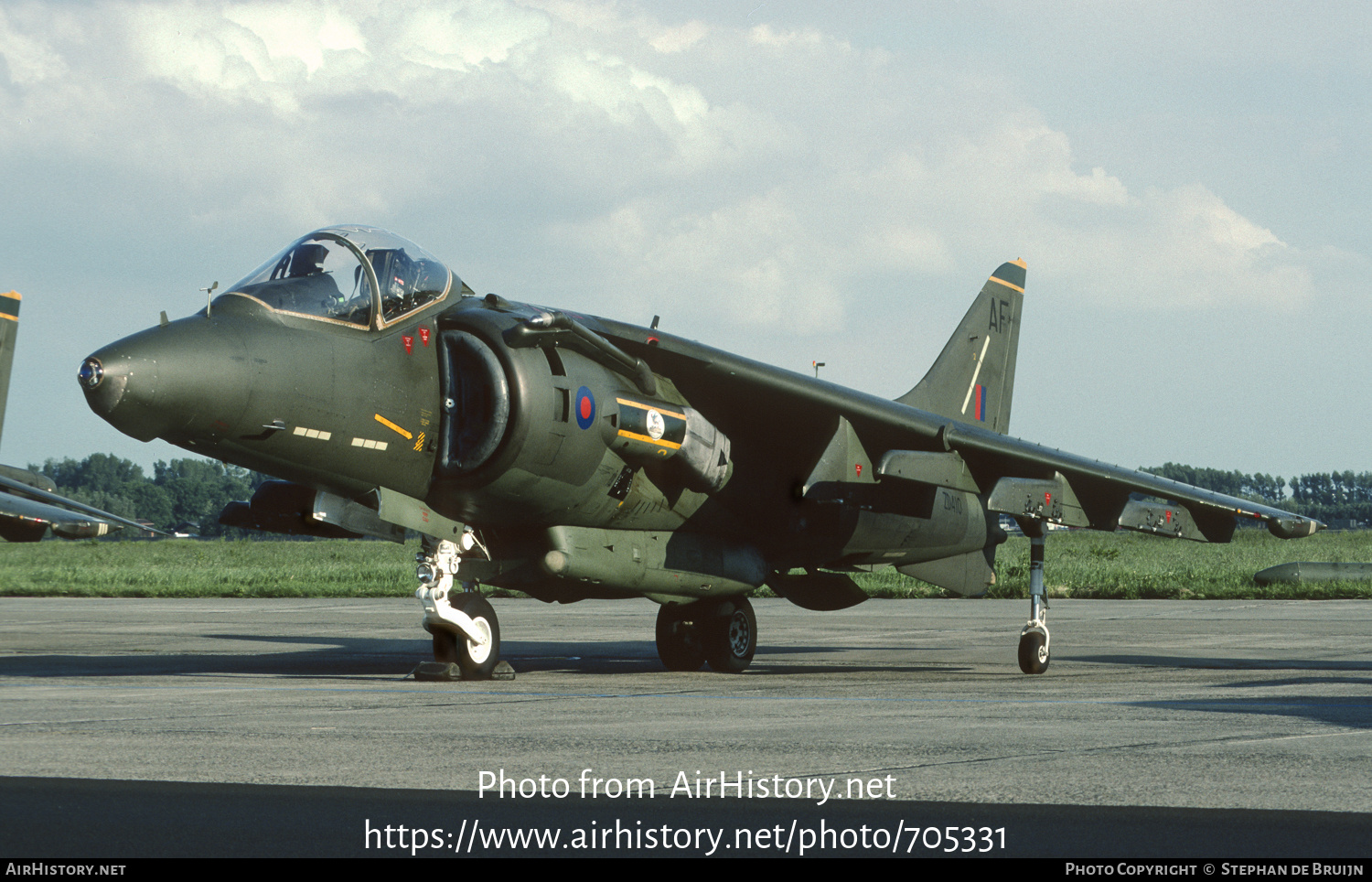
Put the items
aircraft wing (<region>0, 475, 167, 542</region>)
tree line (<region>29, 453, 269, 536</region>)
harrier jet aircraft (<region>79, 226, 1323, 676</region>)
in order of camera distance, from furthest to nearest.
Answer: tree line (<region>29, 453, 269, 536</region>) < aircraft wing (<region>0, 475, 167, 542</region>) < harrier jet aircraft (<region>79, 226, 1323, 676</region>)

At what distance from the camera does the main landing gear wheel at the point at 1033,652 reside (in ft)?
47.8

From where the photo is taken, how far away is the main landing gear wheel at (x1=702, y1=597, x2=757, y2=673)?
15.2 meters

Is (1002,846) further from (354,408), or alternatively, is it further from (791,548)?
(791,548)

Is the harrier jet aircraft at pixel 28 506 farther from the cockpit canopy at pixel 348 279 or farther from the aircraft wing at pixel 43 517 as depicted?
the cockpit canopy at pixel 348 279

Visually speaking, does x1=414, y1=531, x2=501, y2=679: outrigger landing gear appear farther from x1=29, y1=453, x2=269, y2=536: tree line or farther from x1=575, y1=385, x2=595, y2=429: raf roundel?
x1=29, y1=453, x2=269, y2=536: tree line

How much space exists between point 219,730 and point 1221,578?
115ft

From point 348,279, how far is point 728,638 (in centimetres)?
611

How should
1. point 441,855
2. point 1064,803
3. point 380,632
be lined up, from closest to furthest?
1. point 441,855
2. point 1064,803
3. point 380,632

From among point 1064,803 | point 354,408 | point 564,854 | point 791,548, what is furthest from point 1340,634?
point 564,854

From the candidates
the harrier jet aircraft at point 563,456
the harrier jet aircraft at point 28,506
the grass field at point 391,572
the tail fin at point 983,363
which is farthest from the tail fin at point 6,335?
the grass field at point 391,572

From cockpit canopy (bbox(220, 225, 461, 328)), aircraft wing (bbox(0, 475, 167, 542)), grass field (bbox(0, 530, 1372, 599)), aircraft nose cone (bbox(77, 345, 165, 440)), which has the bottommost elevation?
grass field (bbox(0, 530, 1372, 599))

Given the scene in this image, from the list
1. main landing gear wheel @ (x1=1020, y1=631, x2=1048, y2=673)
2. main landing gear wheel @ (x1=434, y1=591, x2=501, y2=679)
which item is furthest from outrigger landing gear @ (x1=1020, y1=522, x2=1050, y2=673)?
main landing gear wheel @ (x1=434, y1=591, x2=501, y2=679)

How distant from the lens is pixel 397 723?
340 inches

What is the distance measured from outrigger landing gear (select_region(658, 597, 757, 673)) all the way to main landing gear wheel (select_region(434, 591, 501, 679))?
10.1 feet
